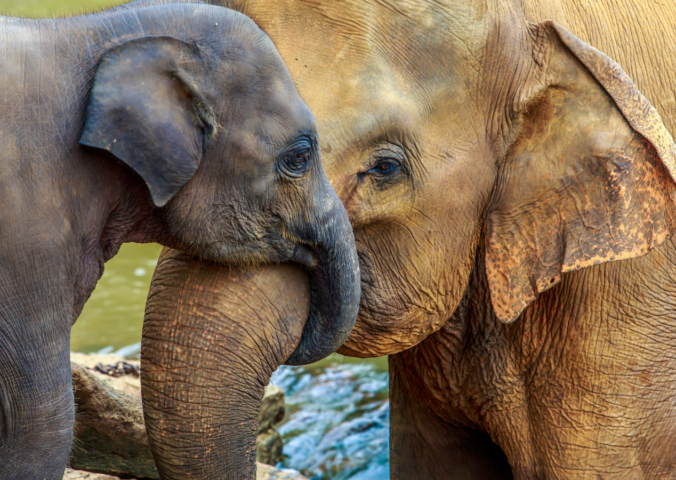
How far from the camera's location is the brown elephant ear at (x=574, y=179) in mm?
2820

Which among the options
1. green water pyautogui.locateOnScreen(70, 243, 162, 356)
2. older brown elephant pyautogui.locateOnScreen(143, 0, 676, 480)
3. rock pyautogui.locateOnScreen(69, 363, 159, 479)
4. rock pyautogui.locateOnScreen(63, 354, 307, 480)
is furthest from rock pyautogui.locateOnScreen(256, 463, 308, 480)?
green water pyautogui.locateOnScreen(70, 243, 162, 356)

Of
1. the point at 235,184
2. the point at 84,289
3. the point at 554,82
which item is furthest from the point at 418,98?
the point at 84,289

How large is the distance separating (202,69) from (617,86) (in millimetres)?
1109

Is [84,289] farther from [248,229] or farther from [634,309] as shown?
[634,309]

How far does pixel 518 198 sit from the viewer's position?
2914 millimetres

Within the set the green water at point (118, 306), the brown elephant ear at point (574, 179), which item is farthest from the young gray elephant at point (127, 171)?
the green water at point (118, 306)

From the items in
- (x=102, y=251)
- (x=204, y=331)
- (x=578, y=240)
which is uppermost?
(x=578, y=240)

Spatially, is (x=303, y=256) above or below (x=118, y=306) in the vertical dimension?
below

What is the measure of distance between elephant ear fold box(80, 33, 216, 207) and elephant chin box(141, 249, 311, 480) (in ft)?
0.92

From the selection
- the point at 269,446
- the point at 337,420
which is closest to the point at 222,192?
the point at 269,446

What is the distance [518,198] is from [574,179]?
0.16 metres

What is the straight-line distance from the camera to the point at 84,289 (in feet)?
8.08

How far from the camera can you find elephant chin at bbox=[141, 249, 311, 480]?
2486mm

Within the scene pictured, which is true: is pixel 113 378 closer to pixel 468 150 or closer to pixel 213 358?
pixel 213 358
